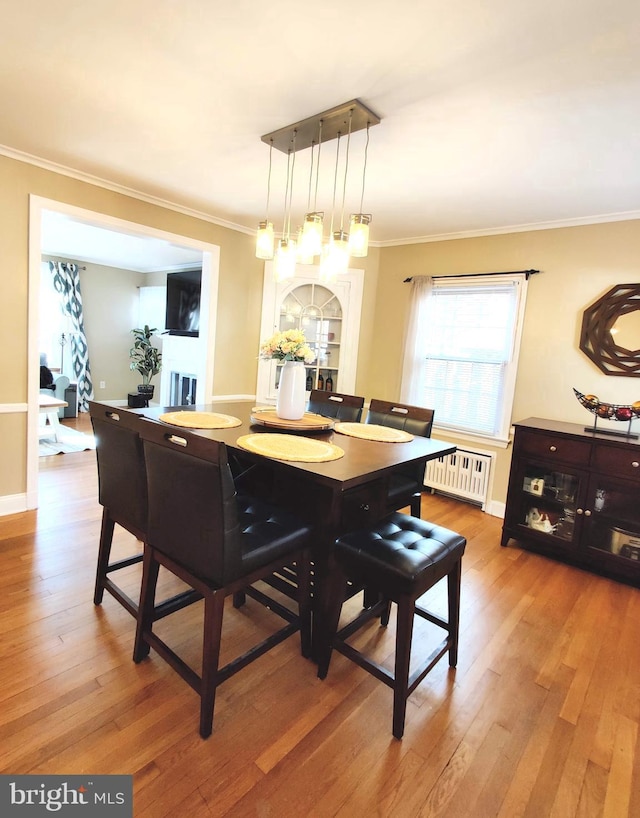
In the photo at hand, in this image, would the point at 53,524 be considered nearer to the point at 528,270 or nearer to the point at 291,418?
the point at 291,418

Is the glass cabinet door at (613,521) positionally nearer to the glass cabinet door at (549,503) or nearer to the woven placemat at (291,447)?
the glass cabinet door at (549,503)

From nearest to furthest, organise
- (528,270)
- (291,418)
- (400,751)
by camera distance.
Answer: (400,751), (291,418), (528,270)

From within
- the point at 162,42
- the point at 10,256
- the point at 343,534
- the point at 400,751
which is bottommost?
the point at 400,751

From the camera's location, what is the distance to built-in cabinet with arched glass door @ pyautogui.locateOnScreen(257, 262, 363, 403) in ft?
13.8

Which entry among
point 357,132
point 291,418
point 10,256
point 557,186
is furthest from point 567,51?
point 10,256

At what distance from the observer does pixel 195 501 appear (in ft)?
4.62

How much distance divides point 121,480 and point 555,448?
9.03 feet

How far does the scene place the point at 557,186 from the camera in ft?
8.69

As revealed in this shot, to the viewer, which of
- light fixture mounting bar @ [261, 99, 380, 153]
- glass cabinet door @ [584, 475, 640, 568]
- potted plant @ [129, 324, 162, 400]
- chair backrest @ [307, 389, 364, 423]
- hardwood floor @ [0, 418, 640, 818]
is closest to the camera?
hardwood floor @ [0, 418, 640, 818]

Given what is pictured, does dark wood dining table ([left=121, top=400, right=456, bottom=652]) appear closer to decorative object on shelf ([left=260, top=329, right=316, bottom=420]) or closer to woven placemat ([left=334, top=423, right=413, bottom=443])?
woven placemat ([left=334, top=423, right=413, bottom=443])

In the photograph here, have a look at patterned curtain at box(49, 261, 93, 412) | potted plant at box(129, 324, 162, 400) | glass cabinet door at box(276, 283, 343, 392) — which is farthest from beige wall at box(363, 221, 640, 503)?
patterned curtain at box(49, 261, 93, 412)

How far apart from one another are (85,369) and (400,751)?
7.18 meters

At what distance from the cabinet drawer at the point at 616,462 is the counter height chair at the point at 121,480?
2606mm

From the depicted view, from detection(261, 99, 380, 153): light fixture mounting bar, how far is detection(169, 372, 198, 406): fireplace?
4.30 m
